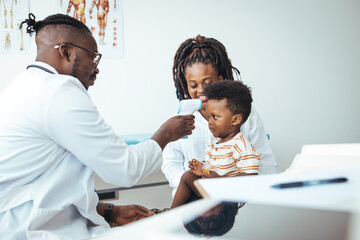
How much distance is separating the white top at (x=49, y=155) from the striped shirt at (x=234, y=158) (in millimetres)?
495

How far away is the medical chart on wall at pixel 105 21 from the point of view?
8.62 ft

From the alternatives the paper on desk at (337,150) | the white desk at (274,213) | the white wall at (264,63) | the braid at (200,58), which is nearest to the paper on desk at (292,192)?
the white desk at (274,213)

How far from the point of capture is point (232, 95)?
1.53 metres

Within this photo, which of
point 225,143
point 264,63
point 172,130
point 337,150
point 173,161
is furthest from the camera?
point 264,63

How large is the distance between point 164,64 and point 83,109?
1979 mm

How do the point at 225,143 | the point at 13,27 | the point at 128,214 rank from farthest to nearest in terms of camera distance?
the point at 13,27
the point at 225,143
the point at 128,214

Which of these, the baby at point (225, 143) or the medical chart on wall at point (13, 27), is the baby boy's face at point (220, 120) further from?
the medical chart on wall at point (13, 27)

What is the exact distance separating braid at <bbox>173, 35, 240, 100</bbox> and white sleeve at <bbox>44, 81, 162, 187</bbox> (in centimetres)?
80

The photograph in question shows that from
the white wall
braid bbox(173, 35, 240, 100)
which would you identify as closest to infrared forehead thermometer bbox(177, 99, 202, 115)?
braid bbox(173, 35, 240, 100)

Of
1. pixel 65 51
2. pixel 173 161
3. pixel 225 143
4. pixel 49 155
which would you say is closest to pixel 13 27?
pixel 65 51

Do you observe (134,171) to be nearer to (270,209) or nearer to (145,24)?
(270,209)

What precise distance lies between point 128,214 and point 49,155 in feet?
1.69

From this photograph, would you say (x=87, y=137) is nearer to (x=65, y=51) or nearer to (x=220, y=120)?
(x=65, y=51)

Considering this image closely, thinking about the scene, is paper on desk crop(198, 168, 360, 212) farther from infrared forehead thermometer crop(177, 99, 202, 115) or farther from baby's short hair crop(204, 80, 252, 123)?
baby's short hair crop(204, 80, 252, 123)
